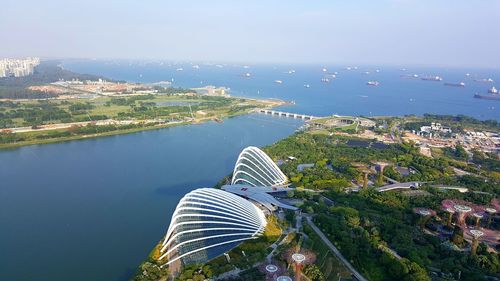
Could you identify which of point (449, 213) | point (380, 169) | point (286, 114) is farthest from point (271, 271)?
point (286, 114)

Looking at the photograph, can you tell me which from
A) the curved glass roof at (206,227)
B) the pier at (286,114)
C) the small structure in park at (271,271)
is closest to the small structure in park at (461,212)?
the curved glass roof at (206,227)

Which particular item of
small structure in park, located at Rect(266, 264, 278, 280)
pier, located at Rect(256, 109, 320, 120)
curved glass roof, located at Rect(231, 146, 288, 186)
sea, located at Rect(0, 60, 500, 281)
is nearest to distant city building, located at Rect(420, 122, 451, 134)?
pier, located at Rect(256, 109, 320, 120)

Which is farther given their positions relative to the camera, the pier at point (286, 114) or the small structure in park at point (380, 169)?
the pier at point (286, 114)

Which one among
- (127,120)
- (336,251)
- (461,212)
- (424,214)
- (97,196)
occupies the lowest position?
(97,196)

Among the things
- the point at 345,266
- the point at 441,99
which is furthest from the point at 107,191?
the point at 441,99

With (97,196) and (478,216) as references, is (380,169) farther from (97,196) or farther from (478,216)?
(97,196)

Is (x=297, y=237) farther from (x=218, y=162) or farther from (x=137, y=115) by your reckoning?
(x=137, y=115)

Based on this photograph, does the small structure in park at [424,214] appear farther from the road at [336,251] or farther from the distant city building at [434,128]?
the distant city building at [434,128]

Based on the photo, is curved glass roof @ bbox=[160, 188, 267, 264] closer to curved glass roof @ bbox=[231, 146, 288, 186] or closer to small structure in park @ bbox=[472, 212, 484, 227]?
curved glass roof @ bbox=[231, 146, 288, 186]
